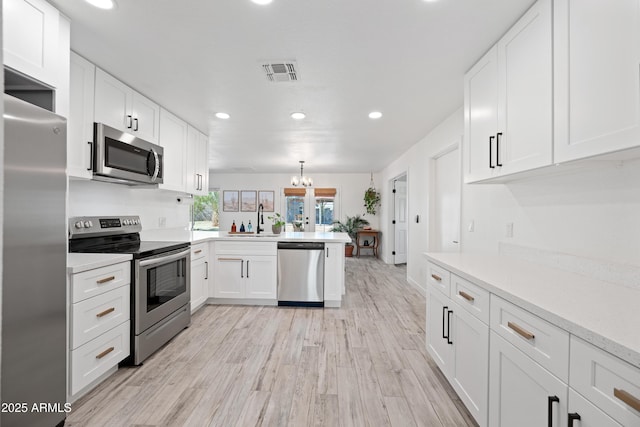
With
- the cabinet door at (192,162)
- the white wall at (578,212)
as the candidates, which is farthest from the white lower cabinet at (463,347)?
the cabinet door at (192,162)

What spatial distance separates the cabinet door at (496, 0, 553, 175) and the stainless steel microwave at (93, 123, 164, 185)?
2793 mm

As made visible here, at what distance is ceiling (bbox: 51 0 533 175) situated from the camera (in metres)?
1.79

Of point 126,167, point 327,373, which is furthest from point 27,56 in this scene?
point 327,373

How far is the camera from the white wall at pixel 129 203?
2588mm

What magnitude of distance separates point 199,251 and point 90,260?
1.57 m

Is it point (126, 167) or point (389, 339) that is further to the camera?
point (389, 339)

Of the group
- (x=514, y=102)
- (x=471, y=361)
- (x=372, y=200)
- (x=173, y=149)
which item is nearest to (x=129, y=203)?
(x=173, y=149)

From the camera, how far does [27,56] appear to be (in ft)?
5.38

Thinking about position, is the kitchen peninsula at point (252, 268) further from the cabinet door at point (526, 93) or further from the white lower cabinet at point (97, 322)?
the cabinet door at point (526, 93)

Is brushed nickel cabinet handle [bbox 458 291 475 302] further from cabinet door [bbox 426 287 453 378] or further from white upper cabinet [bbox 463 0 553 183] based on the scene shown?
white upper cabinet [bbox 463 0 553 183]

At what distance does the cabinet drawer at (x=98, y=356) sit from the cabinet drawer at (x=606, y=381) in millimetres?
2436

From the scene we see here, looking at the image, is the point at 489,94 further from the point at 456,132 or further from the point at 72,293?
the point at 72,293

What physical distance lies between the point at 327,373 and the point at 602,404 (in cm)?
172

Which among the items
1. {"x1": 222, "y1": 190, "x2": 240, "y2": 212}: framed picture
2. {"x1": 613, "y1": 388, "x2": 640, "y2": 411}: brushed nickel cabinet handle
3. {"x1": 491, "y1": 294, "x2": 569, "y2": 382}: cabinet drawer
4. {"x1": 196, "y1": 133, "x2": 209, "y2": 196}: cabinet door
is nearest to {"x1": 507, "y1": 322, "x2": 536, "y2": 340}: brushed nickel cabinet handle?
{"x1": 491, "y1": 294, "x2": 569, "y2": 382}: cabinet drawer
